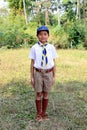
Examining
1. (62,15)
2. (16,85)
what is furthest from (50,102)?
(62,15)

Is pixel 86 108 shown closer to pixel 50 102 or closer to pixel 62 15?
pixel 50 102

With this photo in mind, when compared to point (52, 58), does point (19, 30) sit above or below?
below

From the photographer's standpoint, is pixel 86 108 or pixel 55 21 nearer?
pixel 86 108

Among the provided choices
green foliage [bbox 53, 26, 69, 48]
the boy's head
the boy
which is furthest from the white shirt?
green foliage [bbox 53, 26, 69, 48]

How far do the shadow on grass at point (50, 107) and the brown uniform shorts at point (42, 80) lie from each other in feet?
1.72

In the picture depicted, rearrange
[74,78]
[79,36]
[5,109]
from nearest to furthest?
[5,109], [74,78], [79,36]

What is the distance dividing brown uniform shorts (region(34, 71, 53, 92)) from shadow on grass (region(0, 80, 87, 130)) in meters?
0.52

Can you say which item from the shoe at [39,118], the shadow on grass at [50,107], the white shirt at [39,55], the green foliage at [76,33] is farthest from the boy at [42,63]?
the green foliage at [76,33]

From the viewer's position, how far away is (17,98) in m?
5.23

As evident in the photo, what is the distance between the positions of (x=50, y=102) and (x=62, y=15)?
23.5 metres

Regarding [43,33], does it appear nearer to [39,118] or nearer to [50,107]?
[39,118]

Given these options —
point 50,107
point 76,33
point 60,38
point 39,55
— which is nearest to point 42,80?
point 39,55

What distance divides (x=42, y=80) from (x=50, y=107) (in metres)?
0.99

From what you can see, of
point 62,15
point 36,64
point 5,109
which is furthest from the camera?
point 62,15
